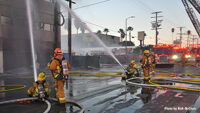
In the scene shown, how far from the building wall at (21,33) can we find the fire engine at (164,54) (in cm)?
1113

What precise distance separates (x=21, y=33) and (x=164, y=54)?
1572 centimetres

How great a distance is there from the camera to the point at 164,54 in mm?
18516

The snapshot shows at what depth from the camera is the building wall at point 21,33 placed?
17016 mm

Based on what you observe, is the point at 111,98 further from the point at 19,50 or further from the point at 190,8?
the point at 190,8

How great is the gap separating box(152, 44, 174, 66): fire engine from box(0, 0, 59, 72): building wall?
1113cm

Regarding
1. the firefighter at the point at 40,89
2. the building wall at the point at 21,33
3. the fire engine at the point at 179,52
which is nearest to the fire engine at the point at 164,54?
the fire engine at the point at 179,52

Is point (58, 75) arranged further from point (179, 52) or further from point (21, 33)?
point (179, 52)

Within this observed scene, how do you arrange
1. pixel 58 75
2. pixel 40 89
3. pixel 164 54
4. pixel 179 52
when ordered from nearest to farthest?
pixel 58 75 < pixel 40 89 < pixel 164 54 < pixel 179 52

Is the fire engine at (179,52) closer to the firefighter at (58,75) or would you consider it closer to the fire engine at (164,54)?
the fire engine at (164,54)

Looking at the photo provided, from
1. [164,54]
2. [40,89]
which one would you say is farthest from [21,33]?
[164,54]

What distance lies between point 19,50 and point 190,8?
25000 millimetres

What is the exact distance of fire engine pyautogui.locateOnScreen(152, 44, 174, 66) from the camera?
18484 mm

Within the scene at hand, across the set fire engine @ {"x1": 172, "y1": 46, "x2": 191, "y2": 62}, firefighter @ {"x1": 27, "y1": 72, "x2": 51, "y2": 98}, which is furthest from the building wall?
fire engine @ {"x1": 172, "y1": 46, "x2": 191, "y2": 62}

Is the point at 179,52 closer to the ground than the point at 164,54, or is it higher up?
higher up
